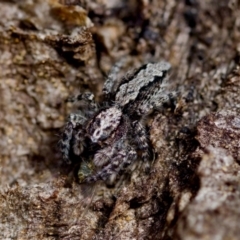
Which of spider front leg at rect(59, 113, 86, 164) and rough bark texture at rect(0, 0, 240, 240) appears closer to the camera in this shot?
rough bark texture at rect(0, 0, 240, 240)

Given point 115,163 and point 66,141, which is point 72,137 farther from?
point 115,163

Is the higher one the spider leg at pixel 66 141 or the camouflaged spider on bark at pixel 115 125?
the camouflaged spider on bark at pixel 115 125

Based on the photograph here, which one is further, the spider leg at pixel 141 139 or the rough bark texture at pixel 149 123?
the spider leg at pixel 141 139

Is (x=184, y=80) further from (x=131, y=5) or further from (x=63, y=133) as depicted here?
(x=63, y=133)

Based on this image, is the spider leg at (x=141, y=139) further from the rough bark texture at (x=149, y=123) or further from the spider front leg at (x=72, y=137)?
the spider front leg at (x=72, y=137)

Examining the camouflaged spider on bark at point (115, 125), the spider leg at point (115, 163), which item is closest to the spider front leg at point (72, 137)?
the camouflaged spider on bark at point (115, 125)

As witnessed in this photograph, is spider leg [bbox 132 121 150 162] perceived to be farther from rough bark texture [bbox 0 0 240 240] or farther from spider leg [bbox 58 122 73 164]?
spider leg [bbox 58 122 73 164]

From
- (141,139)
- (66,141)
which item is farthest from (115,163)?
(66,141)

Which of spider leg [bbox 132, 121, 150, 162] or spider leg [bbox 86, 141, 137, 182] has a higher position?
spider leg [bbox 132, 121, 150, 162]

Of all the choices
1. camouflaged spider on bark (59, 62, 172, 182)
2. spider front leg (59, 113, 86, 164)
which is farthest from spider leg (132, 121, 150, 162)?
spider front leg (59, 113, 86, 164)
